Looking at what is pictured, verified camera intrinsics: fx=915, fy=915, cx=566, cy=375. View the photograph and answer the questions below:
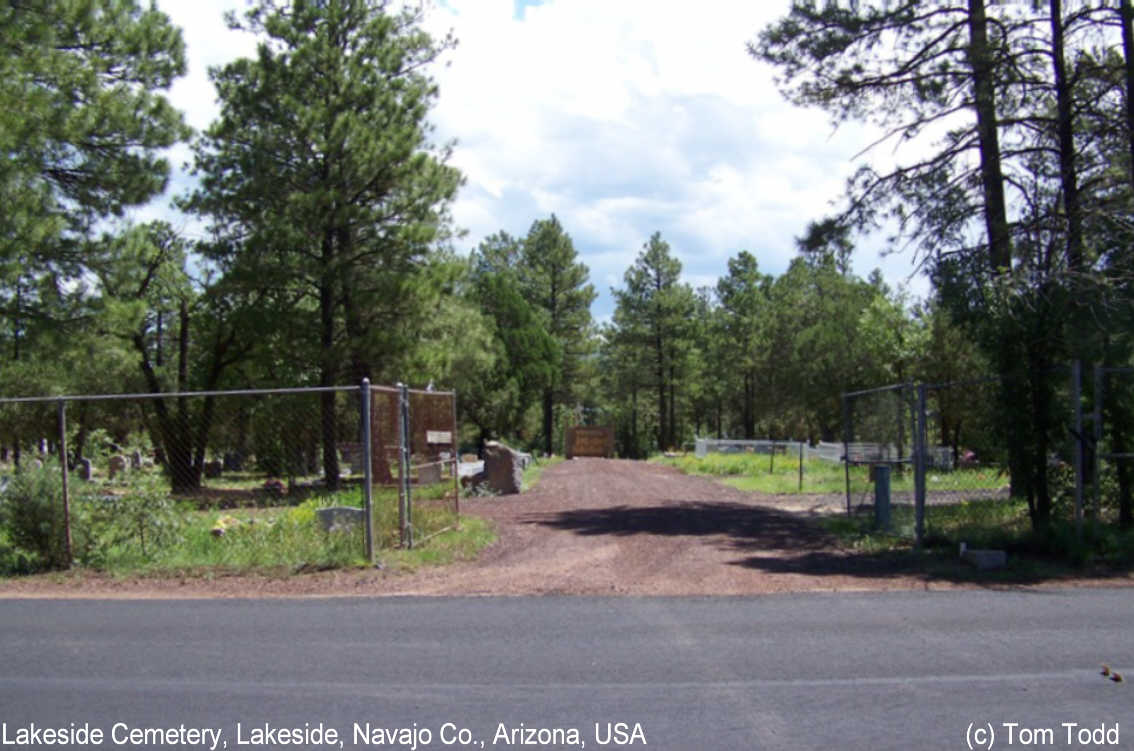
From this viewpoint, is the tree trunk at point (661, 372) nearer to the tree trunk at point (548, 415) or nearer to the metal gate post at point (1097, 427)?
the tree trunk at point (548, 415)

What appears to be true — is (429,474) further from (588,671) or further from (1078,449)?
(1078,449)

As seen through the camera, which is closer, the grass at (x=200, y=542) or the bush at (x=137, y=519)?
the grass at (x=200, y=542)

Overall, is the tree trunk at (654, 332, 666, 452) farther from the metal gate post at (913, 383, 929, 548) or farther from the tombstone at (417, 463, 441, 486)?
the metal gate post at (913, 383, 929, 548)

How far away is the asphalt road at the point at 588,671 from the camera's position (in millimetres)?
4824

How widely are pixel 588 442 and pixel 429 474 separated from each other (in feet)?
111

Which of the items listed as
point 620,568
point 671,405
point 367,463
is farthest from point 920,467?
point 671,405

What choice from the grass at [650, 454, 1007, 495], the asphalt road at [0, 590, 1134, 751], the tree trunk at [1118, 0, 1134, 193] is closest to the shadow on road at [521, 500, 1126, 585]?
the asphalt road at [0, 590, 1134, 751]

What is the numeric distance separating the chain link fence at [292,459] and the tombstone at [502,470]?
327 centimetres

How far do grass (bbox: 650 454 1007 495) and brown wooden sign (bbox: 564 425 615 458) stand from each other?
36.4ft

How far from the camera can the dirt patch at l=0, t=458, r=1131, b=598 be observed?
908 cm

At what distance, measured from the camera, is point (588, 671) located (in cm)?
587

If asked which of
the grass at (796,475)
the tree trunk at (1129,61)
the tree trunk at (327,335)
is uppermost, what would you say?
the tree trunk at (1129,61)

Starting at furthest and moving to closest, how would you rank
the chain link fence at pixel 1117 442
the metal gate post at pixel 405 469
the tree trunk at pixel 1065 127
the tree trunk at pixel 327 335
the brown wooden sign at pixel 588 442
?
the brown wooden sign at pixel 588 442 → the tree trunk at pixel 327 335 → the tree trunk at pixel 1065 127 → the chain link fence at pixel 1117 442 → the metal gate post at pixel 405 469

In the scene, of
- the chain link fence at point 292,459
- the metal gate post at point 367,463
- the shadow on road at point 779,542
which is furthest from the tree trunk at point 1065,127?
the metal gate post at point 367,463
